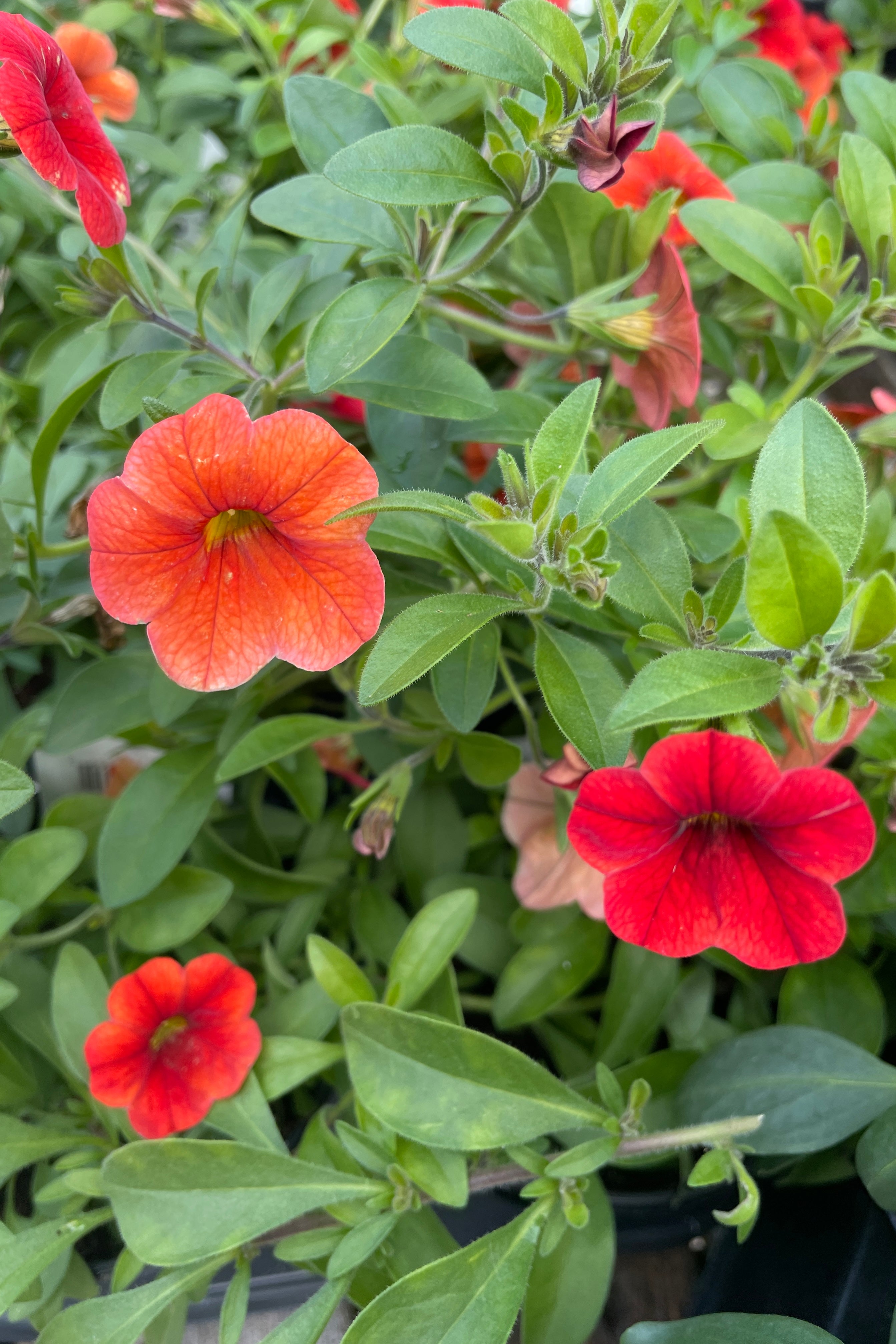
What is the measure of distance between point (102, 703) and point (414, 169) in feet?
1.52

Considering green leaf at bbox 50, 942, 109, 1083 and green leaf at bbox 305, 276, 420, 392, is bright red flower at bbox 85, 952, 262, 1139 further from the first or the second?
green leaf at bbox 305, 276, 420, 392

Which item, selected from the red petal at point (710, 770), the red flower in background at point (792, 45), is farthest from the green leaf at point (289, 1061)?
the red flower in background at point (792, 45)

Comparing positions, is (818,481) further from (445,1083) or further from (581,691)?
(445,1083)

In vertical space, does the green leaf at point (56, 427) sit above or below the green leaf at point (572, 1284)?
above

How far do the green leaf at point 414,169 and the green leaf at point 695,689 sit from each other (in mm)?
278

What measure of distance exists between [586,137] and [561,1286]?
2.36 ft

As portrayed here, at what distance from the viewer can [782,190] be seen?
2.39ft

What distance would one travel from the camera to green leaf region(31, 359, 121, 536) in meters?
0.62

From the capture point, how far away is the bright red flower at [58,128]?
445 mm

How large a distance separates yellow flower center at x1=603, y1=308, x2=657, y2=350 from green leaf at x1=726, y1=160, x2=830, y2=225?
17cm

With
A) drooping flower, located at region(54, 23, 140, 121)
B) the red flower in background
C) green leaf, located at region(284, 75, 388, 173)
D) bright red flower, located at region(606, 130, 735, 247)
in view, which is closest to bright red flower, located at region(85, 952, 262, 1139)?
green leaf, located at region(284, 75, 388, 173)

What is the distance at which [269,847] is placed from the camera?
0.86 meters

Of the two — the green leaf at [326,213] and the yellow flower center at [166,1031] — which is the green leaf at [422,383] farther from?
the yellow flower center at [166,1031]

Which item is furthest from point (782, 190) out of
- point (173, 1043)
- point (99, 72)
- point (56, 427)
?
point (173, 1043)
